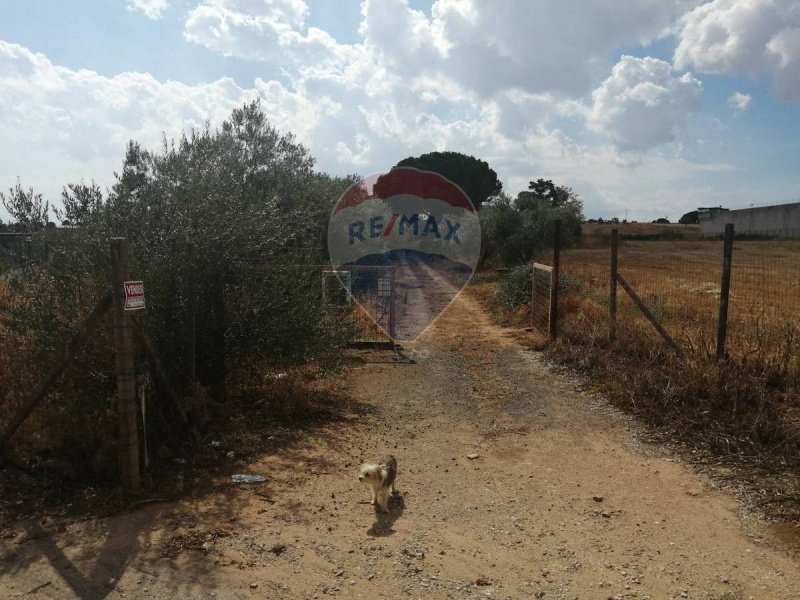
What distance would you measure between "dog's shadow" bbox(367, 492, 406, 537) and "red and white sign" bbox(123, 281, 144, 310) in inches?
88.6

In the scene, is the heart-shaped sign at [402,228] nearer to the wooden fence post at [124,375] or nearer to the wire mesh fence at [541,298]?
the wire mesh fence at [541,298]

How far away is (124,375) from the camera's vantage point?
4.22 meters

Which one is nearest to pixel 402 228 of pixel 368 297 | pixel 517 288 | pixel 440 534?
pixel 517 288

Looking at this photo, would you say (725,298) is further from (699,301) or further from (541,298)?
(699,301)

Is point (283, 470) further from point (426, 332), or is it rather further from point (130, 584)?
point (426, 332)

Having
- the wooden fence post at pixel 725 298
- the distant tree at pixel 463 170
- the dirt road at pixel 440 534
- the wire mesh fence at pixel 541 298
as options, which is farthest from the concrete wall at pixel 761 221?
the dirt road at pixel 440 534

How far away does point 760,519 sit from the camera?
3988 millimetres

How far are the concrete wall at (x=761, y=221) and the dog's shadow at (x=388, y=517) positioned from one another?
40.2 meters

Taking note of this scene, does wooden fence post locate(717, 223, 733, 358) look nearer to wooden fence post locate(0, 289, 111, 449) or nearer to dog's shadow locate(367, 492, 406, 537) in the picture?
dog's shadow locate(367, 492, 406, 537)

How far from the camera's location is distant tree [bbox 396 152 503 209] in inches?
1502

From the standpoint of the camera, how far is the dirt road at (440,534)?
3236mm

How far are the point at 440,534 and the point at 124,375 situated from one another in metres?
2.48

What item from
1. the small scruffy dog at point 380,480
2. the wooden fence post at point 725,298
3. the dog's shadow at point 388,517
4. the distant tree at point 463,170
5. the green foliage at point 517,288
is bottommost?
the dog's shadow at point 388,517

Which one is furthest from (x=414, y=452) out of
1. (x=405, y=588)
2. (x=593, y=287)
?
(x=593, y=287)
